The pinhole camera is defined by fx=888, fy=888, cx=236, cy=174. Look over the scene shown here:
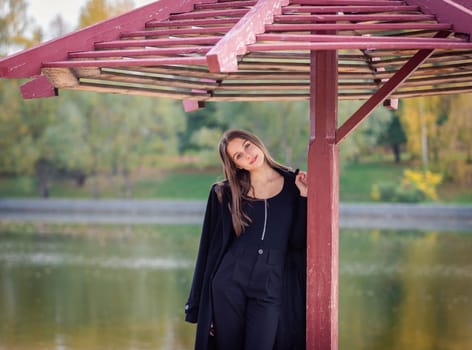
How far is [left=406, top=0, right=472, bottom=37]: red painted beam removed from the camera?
3.66 meters

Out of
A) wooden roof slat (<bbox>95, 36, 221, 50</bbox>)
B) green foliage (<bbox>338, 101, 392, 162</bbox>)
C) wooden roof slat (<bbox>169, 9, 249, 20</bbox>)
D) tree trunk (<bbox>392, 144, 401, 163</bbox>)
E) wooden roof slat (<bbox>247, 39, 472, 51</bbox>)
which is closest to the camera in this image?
wooden roof slat (<bbox>247, 39, 472, 51</bbox>)

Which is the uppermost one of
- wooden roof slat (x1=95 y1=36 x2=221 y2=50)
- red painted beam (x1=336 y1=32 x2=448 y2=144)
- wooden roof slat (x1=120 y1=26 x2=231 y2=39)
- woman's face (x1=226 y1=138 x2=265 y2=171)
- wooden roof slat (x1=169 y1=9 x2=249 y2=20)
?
wooden roof slat (x1=169 y1=9 x2=249 y2=20)

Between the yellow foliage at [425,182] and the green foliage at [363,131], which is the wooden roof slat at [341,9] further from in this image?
the yellow foliage at [425,182]

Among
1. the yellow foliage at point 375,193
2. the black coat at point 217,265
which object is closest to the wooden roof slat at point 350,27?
the black coat at point 217,265

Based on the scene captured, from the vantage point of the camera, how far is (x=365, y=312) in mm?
8828

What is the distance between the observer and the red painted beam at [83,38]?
11.9ft

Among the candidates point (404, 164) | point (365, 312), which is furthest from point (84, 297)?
point (404, 164)

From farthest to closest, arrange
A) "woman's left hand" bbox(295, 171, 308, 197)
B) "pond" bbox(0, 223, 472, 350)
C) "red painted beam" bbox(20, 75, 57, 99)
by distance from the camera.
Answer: "pond" bbox(0, 223, 472, 350) → "red painted beam" bbox(20, 75, 57, 99) → "woman's left hand" bbox(295, 171, 308, 197)

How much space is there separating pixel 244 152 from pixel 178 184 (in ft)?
71.0

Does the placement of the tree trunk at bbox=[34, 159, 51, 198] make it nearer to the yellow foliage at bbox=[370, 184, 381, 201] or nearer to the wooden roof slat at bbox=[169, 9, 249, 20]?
the yellow foliage at bbox=[370, 184, 381, 201]

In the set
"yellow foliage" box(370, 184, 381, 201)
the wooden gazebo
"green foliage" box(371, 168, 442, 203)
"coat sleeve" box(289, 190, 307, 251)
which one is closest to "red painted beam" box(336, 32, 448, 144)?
the wooden gazebo

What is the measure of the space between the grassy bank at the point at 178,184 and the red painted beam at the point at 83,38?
19.1m

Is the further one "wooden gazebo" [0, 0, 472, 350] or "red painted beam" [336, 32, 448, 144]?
"red painted beam" [336, 32, 448, 144]

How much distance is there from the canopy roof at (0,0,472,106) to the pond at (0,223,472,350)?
9.57ft
